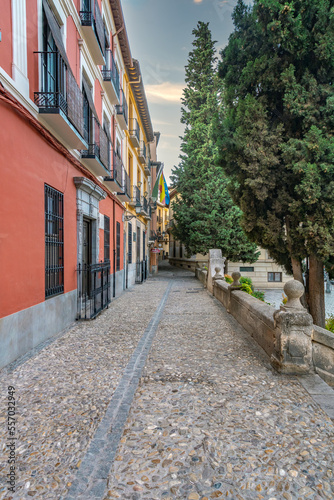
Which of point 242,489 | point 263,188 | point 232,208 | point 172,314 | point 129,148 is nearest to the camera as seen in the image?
point 242,489

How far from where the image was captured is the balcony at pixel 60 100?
16.0ft

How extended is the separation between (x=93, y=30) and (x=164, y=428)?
27.2 ft

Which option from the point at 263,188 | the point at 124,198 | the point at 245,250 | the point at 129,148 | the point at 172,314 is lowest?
the point at 172,314

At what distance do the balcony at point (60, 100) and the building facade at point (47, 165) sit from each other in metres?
0.02

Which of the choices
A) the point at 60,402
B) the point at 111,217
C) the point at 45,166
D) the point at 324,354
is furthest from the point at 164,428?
the point at 111,217

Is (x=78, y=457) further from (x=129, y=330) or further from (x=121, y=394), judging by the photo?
(x=129, y=330)

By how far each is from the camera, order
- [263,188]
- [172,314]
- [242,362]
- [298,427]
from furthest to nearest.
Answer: [172,314]
[263,188]
[242,362]
[298,427]

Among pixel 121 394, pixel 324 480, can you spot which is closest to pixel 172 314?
pixel 121 394

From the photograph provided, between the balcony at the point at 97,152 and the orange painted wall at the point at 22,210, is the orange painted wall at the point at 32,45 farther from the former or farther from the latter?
the balcony at the point at 97,152

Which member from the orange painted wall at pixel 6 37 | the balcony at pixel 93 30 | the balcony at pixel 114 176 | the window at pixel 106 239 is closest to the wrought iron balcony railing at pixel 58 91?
the orange painted wall at pixel 6 37

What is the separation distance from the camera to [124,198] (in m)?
12.7

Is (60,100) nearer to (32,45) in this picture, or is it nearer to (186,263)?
(32,45)

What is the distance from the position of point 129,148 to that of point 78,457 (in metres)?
14.7

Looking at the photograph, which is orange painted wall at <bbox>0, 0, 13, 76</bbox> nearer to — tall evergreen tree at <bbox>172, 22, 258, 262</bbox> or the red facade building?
the red facade building
